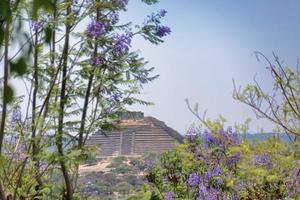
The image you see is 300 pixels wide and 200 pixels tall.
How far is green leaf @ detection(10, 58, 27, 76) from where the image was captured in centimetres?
68

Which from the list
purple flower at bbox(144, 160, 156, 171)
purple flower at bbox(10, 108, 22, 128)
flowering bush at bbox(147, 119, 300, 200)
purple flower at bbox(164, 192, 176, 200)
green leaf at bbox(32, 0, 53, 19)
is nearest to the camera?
green leaf at bbox(32, 0, 53, 19)

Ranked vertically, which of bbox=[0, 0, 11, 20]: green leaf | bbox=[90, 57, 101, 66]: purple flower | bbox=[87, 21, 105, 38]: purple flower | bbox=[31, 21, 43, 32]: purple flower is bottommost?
bbox=[0, 0, 11, 20]: green leaf

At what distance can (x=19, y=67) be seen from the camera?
2.24 ft

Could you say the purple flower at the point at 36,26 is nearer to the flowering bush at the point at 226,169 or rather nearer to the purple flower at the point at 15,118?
the purple flower at the point at 15,118

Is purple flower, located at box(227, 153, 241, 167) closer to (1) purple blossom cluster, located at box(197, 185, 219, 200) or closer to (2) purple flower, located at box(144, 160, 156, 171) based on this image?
(1) purple blossom cluster, located at box(197, 185, 219, 200)

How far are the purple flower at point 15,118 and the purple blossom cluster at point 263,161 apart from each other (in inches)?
68.3

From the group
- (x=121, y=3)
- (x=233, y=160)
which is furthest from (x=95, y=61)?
(x=233, y=160)

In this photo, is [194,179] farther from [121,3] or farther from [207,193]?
[121,3]

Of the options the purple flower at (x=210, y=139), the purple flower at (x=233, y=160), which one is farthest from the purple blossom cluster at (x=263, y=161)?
the purple flower at (x=210, y=139)

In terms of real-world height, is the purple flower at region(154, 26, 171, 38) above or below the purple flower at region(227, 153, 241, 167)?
above

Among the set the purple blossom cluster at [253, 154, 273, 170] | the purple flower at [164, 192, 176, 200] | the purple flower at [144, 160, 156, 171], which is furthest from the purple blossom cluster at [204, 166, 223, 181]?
the purple flower at [144, 160, 156, 171]

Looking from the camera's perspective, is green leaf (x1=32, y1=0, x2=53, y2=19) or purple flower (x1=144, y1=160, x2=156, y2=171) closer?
green leaf (x1=32, y1=0, x2=53, y2=19)

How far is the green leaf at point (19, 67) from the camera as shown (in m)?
0.68

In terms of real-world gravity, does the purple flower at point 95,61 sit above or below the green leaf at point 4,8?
above
